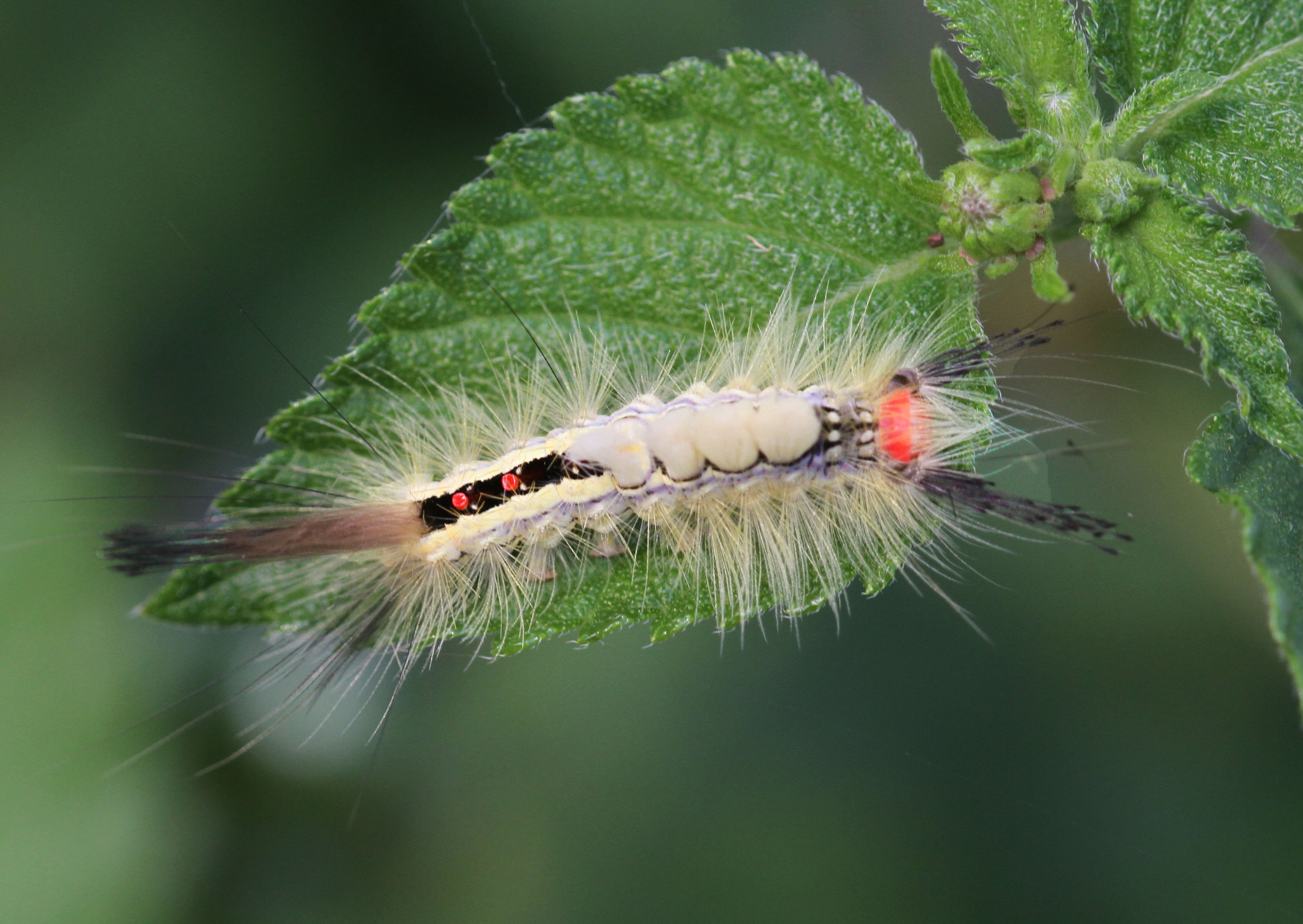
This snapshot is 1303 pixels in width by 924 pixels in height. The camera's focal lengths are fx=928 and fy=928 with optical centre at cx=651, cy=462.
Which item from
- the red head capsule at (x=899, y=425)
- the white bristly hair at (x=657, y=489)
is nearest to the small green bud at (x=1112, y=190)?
the white bristly hair at (x=657, y=489)

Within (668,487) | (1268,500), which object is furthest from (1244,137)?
(668,487)

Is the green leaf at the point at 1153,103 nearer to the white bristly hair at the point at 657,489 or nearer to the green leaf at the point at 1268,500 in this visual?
the white bristly hair at the point at 657,489

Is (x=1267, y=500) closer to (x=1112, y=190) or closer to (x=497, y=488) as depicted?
(x=1112, y=190)

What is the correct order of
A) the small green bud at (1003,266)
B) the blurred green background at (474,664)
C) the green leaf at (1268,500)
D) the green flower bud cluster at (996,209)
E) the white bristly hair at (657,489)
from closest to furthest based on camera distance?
1. the green leaf at (1268,500)
2. the green flower bud cluster at (996,209)
3. the small green bud at (1003,266)
4. the white bristly hair at (657,489)
5. the blurred green background at (474,664)

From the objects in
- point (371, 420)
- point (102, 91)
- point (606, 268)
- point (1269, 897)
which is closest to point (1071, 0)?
point (606, 268)

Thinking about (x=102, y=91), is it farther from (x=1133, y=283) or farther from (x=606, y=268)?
(x=1133, y=283)
